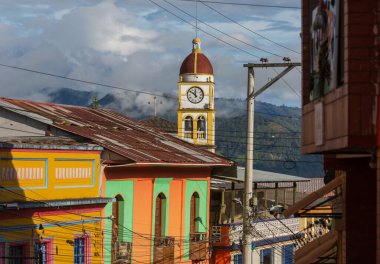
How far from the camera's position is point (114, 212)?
34.7 m

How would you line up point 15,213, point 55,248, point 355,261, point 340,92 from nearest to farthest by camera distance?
1. point 340,92
2. point 355,261
3. point 15,213
4. point 55,248

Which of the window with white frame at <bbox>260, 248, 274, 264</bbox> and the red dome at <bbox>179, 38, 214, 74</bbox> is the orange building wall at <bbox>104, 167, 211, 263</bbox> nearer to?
the window with white frame at <bbox>260, 248, 274, 264</bbox>

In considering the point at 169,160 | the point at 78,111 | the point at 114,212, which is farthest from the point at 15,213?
the point at 78,111

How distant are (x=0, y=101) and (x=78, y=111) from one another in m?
4.93

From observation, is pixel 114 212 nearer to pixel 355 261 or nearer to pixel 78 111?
pixel 78 111

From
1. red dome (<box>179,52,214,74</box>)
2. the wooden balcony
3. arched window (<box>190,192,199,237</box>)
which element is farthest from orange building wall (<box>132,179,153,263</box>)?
red dome (<box>179,52,214,74</box>)

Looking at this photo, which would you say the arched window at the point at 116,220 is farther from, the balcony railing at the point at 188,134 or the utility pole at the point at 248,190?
the balcony railing at the point at 188,134

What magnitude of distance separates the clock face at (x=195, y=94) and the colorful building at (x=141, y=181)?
53401 mm

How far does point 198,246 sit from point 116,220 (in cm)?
637

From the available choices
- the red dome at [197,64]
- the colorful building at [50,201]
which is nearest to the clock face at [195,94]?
the red dome at [197,64]

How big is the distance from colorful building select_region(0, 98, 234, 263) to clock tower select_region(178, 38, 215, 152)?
53613mm

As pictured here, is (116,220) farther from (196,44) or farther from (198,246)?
(196,44)

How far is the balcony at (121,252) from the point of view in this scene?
3422 centimetres

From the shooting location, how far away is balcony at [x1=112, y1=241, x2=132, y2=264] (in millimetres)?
34219
